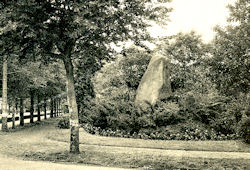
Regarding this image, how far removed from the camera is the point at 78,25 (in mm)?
7824

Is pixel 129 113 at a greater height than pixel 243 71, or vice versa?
pixel 243 71

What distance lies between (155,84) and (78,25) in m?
7.52

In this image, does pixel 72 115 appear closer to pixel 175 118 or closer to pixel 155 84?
pixel 175 118

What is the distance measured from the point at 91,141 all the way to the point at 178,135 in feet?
12.3

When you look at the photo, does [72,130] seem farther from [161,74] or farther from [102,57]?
[161,74]

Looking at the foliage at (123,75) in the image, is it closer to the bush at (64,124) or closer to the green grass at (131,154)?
the bush at (64,124)

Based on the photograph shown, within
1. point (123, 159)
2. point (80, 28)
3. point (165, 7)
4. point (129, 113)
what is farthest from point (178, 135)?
point (80, 28)

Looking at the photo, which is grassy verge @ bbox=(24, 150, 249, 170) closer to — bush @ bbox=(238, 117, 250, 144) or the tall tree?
the tall tree

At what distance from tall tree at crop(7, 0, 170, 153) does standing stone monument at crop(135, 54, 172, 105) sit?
5286 mm

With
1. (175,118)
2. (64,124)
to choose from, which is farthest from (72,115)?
(64,124)

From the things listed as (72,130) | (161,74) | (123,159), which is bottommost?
(123,159)

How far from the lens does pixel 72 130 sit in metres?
8.77

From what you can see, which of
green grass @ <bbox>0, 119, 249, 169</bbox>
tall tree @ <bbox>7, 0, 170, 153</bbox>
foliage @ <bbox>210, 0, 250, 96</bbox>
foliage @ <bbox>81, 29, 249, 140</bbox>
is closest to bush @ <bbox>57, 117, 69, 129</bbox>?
foliage @ <bbox>81, 29, 249, 140</bbox>

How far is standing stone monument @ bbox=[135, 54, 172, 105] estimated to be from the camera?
1405 centimetres
